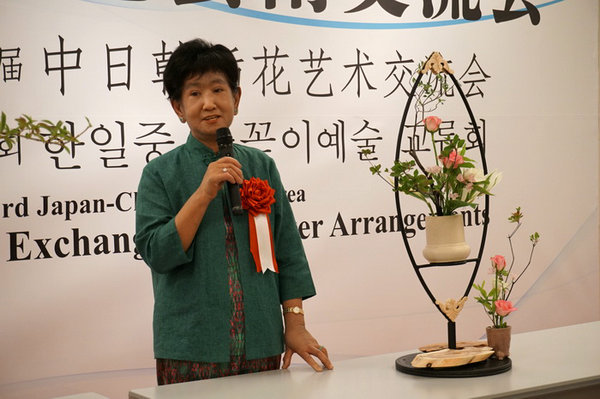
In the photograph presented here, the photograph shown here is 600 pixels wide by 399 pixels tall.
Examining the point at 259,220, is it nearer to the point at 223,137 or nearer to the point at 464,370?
the point at 223,137

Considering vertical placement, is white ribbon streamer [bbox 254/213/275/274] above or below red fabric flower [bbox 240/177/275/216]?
below

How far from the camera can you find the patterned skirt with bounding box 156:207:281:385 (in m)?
1.89

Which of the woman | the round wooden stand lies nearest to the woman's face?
the woman

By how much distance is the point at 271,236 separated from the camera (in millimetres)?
1958

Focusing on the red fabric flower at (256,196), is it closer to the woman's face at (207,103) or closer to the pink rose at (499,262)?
the woman's face at (207,103)

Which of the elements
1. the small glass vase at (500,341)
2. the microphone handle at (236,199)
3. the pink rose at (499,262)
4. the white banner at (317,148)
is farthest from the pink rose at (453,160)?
the white banner at (317,148)

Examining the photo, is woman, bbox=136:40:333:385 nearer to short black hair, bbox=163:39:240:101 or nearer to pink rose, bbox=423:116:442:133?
short black hair, bbox=163:39:240:101

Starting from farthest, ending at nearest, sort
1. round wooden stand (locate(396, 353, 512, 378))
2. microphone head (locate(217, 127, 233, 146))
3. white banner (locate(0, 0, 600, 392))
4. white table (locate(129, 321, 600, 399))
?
white banner (locate(0, 0, 600, 392)) < microphone head (locate(217, 127, 233, 146)) < round wooden stand (locate(396, 353, 512, 378)) < white table (locate(129, 321, 600, 399))

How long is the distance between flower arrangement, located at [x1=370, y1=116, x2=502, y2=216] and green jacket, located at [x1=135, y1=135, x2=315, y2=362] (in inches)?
14.2

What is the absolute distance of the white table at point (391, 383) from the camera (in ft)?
5.42

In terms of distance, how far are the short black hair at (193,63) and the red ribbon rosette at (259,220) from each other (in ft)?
0.91

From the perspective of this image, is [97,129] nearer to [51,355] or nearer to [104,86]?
[104,86]

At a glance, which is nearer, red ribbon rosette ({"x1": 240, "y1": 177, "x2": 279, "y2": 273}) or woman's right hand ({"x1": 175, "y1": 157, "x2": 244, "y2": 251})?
woman's right hand ({"x1": 175, "y1": 157, "x2": 244, "y2": 251})

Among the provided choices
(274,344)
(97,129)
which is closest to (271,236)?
(274,344)
